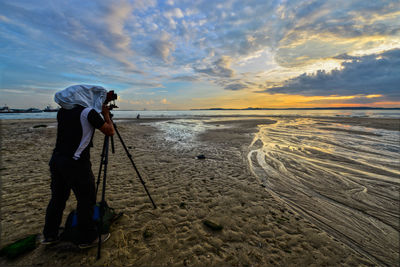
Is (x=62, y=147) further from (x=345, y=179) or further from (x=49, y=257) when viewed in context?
(x=345, y=179)

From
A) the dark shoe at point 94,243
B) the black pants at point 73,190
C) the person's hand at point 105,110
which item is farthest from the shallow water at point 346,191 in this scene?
the person's hand at point 105,110

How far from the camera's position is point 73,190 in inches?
117

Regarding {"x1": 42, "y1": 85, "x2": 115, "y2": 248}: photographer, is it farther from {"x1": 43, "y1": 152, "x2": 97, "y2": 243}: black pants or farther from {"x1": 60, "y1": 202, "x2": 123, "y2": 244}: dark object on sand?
{"x1": 60, "y1": 202, "x2": 123, "y2": 244}: dark object on sand

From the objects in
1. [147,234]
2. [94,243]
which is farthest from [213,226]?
[94,243]

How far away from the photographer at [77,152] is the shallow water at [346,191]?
5.80m

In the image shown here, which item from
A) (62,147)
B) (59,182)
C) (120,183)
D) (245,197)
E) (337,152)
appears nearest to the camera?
(62,147)

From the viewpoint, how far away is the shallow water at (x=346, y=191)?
4.08 m

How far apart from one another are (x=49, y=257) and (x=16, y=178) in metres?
5.89

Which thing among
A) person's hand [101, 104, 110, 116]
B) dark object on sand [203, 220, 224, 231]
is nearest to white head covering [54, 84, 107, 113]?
person's hand [101, 104, 110, 116]

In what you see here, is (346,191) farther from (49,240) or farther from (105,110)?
(49,240)

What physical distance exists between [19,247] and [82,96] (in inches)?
129

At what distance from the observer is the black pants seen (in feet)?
9.56

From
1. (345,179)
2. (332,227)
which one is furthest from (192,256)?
(345,179)

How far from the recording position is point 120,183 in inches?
258
